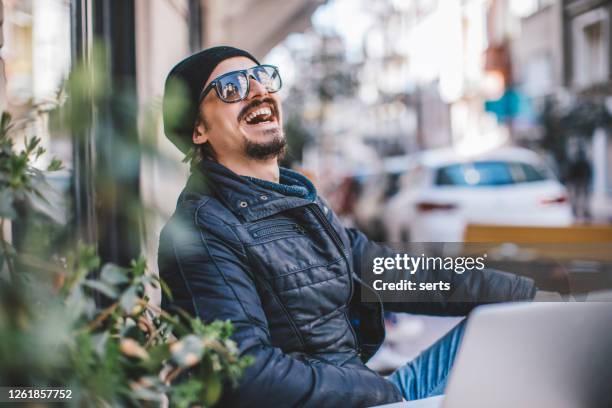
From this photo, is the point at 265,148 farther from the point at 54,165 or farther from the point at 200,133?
the point at 54,165

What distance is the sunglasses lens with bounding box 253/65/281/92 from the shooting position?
169cm

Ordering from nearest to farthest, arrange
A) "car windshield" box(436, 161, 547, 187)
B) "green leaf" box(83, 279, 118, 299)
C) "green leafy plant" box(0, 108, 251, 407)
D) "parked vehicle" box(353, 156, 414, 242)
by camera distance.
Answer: "green leafy plant" box(0, 108, 251, 407), "green leaf" box(83, 279, 118, 299), "car windshield" box(436, 161, 547, 187), "parked vehicle" box(353, 156, 414, 242)

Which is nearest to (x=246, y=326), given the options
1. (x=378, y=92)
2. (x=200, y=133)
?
(x=200, y=133)

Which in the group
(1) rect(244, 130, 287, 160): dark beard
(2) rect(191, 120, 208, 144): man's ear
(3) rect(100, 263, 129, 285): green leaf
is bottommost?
(3) rect(100, 263, 129, 285): green leaf

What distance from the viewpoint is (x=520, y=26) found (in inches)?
858

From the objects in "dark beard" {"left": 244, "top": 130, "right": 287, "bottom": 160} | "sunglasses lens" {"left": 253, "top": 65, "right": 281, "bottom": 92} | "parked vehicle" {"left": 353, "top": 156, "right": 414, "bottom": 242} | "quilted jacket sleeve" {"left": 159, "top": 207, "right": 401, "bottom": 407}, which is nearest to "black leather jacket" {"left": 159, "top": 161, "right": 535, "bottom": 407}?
"quilted jacket sleeve" {"left": 159, "top": 207, "right": 401, "bottom": 407}

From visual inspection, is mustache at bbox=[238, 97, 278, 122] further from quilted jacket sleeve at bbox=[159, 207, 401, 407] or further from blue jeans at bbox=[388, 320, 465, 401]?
blue jeans at bbox=[388, 320, 465, 401]

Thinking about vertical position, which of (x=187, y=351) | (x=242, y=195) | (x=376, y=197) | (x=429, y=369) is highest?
(x=242, y=195)

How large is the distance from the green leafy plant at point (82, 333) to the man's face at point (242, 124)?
759mm

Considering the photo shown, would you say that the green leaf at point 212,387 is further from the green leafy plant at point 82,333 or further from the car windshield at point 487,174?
the car windshield at point 487,174

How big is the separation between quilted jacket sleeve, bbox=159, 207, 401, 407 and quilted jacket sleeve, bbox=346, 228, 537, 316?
463mm

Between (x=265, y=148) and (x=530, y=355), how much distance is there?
83 centimetres

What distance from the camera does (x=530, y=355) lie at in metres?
1.05

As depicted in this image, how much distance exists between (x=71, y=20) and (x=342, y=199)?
9.48 m
